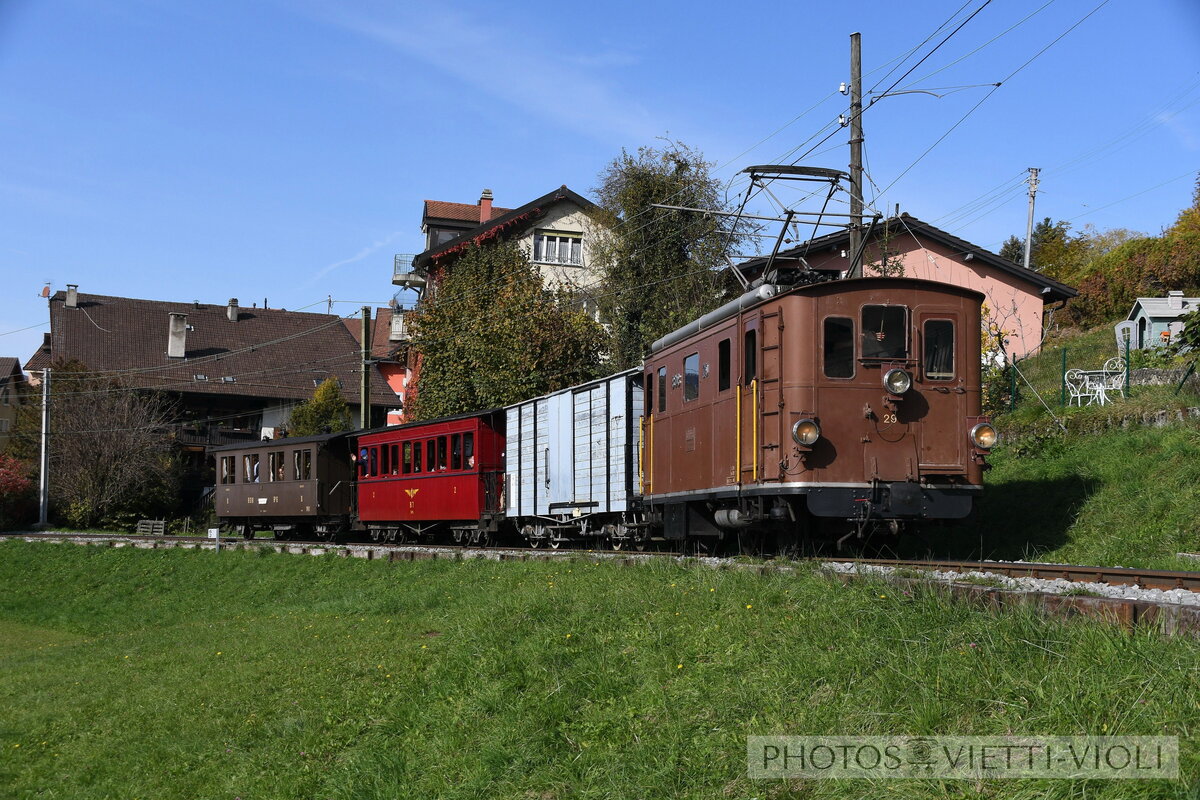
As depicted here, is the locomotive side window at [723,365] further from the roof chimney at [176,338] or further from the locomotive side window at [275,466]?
the roof chimney at [176,338]

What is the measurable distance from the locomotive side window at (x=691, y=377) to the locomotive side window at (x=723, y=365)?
79 centimetres

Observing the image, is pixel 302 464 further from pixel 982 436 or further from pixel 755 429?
pixel 982 436

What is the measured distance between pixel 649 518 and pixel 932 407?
548 centimetres

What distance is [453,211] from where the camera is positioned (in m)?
56.6

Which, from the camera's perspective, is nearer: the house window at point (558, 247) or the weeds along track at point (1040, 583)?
the weeds along track at point (1040, 583)

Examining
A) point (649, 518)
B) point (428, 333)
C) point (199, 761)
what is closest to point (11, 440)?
point (428, 333)

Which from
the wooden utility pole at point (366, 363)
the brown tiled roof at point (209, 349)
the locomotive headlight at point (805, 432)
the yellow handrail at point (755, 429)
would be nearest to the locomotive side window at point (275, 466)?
the wooden utility pole at point (366, 363)

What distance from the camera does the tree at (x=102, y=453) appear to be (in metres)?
47.4

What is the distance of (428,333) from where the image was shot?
3709cm

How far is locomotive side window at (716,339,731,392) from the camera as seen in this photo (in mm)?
13828

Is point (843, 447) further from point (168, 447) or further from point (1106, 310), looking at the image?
point (168, 447)

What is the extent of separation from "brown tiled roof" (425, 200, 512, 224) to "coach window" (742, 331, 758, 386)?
43993 mm

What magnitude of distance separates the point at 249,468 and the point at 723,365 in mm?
25154

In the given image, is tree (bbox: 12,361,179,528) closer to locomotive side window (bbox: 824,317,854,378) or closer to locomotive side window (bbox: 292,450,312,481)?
locomotive side window (bbox: 292,450,312,481)
